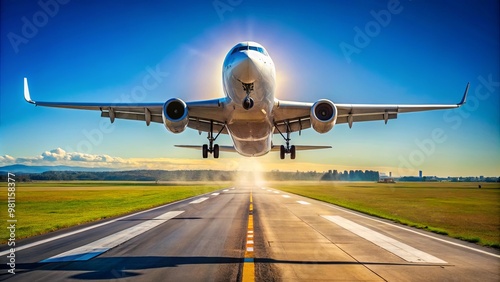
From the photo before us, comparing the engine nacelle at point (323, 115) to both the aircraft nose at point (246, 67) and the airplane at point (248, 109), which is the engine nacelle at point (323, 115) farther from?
the aircraft nose at point (246, 67)

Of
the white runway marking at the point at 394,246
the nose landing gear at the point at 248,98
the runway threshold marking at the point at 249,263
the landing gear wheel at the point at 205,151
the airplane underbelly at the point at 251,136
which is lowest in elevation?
the white runway marking at the point at 394,246

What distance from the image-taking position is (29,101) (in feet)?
60.2

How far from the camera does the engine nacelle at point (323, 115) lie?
16422 mm

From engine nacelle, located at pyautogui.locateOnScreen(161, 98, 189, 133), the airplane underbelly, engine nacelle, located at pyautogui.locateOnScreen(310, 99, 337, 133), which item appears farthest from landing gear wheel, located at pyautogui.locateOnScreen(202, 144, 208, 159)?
engine nacelle, located at pyautogui.locateOnScreen(310, 99, 337, 133)

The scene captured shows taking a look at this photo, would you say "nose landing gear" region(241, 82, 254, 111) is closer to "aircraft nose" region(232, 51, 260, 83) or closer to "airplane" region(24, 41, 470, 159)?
"airplane" region(24, 41, 470, 159)

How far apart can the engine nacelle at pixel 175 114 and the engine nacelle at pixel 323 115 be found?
601cm

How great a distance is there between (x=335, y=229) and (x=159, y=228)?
763 cm

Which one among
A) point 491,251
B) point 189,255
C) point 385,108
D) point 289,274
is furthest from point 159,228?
point 385,108

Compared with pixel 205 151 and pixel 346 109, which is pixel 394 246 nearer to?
pixel 346 109

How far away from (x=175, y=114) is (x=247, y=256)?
904 cm

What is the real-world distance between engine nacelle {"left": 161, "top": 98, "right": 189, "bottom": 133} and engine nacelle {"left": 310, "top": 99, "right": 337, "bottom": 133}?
601cm

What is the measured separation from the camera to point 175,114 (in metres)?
16.5

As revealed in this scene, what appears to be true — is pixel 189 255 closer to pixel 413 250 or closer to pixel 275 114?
pixel 413 250

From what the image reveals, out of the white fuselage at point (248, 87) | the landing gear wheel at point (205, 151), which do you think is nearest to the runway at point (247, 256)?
the white fuselage at point (248, 87)
